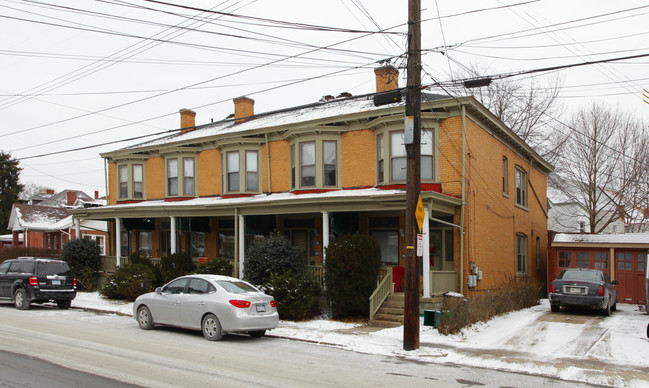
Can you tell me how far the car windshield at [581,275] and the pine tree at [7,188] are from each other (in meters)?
57.4

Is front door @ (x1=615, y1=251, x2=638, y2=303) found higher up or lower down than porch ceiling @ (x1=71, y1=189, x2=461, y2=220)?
lower down

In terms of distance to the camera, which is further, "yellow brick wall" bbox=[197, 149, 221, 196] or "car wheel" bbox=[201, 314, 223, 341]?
"yellow brick wall" bbox=[197, 149, 221, 196]

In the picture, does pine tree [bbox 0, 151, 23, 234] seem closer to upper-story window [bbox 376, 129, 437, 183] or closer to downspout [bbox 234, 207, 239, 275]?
downspout [bbox 234, 207, 239, 275]

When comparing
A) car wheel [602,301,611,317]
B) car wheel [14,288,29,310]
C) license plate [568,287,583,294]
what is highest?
license plate [568,287,583,294]

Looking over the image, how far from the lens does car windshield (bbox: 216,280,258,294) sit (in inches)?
527

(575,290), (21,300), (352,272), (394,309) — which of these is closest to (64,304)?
(21,300)

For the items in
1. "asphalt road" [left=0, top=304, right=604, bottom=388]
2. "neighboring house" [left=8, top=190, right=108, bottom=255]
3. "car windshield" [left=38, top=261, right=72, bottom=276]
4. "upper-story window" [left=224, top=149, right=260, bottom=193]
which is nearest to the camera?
"asphalt road" [left=0, top=304, right=604, bottom=388]

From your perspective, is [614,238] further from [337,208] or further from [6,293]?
[6,293]

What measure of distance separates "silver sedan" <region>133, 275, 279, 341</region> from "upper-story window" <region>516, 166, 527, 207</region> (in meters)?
15.2

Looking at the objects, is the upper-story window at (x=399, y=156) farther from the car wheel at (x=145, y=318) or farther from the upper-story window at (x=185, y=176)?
the upper-story window at (x=185, y=176)

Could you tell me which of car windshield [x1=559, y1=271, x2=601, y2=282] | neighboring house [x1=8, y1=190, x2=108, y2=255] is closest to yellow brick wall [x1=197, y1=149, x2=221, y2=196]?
car windshield [x1=559, y1=271, x2=601, y2=282]

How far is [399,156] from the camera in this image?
763 inches

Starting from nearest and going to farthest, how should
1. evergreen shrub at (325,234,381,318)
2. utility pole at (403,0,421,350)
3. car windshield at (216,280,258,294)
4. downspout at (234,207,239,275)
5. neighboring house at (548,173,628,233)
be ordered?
utility pole at (403,0,421,350)
car windshield at (216,280,258,294)
evergreen shrub at (325,234,381,318)
downspout at (234,207,239,275)
neighboring house at (548,173,628,233)

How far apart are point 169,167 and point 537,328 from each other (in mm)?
18456
